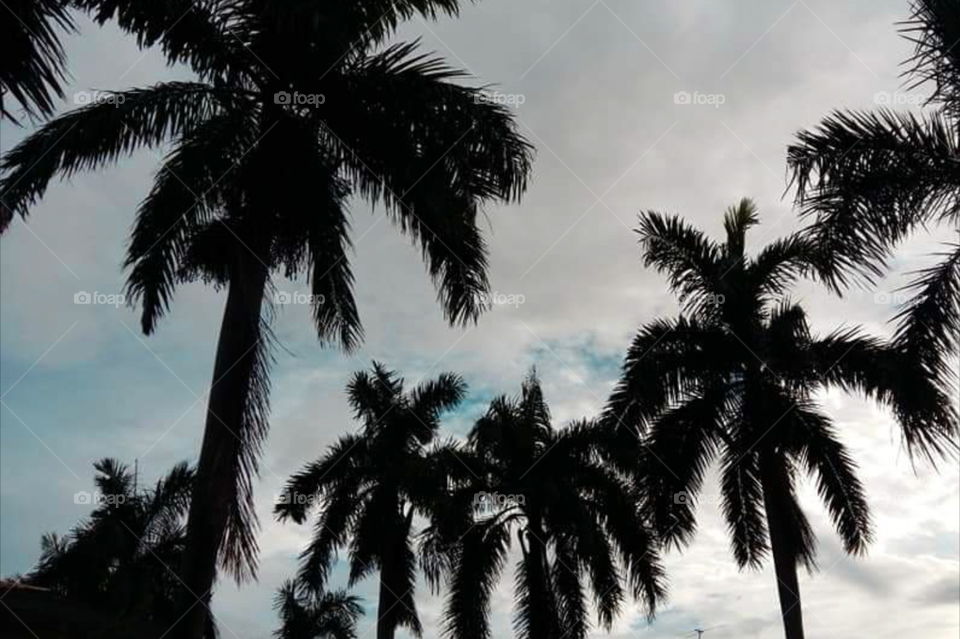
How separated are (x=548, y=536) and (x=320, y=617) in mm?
29304

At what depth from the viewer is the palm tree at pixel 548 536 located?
80.0 ft

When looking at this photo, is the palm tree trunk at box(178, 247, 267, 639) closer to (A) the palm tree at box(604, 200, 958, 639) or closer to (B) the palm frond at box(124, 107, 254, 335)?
(B) the palm frond at box(124, 107, 254, 335)

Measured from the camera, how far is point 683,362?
62.3 ft

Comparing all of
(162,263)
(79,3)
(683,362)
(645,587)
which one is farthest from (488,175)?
(645,587)

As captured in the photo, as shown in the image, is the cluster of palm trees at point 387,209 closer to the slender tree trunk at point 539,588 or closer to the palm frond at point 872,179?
the palm frond at point 872,179

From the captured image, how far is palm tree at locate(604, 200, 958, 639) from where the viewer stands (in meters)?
17.9

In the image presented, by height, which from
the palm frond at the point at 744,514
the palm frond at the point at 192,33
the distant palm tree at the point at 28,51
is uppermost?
the palm frond at the point at 192,33

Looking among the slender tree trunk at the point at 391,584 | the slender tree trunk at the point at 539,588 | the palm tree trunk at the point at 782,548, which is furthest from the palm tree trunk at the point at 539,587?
the palm tree trunk at the point at 782,548

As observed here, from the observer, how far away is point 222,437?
355 inches

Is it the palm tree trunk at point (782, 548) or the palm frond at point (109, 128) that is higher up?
the palm frond at point (109, 128)

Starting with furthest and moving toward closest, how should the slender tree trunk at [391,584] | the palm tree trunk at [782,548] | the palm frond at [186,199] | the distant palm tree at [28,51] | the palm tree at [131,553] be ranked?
the palm tree at [131,553] < the slender tree trunk at [391,584] < the palm tree trunk at [782,548] < the palm frond at [186,199] < the distant palm tree at [28,51]

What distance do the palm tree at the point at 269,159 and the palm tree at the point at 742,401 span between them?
30.0 ft

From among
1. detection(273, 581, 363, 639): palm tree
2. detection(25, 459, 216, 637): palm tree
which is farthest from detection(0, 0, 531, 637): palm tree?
detection(273, 581, 363, 639): palm tree

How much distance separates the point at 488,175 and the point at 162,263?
363cm
